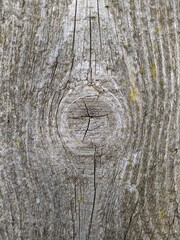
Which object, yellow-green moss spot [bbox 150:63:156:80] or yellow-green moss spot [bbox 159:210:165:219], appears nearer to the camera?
yellow-green moss spot [bbox 150:63:156:80]

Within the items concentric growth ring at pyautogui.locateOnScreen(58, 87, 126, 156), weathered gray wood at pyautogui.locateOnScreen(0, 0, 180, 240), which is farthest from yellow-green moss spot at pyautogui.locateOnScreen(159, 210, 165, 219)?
concentric growth ring at pyautogui.locateOnScreen(58, 87, 126, 156)

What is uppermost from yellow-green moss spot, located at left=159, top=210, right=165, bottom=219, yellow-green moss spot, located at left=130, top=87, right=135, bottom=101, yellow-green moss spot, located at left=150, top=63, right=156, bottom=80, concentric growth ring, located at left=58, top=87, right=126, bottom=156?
yellow-green moss spot, located at left=150, top=63, right=156, bottom=80

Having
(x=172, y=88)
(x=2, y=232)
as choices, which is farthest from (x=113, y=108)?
(x=2, y=232)

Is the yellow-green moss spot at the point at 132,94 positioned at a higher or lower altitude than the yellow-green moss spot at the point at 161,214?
higher

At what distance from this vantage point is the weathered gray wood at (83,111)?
1.39m

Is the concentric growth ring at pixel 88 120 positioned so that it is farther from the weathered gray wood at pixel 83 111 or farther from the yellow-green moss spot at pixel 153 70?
the yellow-green moss spot at pixel 153 70

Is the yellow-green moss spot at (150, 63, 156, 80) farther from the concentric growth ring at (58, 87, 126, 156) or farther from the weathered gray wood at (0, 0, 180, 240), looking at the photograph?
the concentric growth ring at (58, 87, 126, 156)

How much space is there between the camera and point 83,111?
1.38m

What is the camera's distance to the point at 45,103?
141 centimetres

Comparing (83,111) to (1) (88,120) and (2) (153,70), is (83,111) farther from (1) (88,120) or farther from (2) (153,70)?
(2) (153,70)

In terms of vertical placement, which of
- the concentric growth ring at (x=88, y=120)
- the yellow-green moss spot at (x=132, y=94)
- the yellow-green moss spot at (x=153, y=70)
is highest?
the yellow-green moss spot at (x=153, y=70)

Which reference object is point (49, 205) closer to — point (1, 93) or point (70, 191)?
point (70, 191)

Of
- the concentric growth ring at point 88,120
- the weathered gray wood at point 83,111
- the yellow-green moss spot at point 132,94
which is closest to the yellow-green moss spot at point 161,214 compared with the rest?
the weathered gray wood at point 83,111

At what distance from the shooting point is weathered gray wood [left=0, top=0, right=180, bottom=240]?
1.39 m
